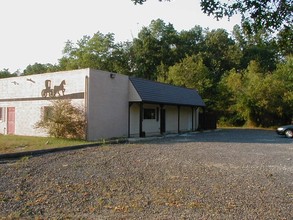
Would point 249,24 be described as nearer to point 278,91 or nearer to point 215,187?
point 215,187

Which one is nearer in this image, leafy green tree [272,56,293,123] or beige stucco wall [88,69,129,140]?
beige stucco wall [88,69,129,140]

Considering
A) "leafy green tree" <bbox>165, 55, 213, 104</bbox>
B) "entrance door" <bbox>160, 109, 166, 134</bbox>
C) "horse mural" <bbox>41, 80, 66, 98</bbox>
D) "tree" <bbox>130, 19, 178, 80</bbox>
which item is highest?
"tree" <bbox>130, 19, 178, 80</bbox>

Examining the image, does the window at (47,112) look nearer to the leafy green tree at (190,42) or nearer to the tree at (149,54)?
the tree at (149,54)

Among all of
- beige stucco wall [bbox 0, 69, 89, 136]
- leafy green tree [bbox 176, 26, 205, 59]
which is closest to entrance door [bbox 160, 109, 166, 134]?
beige stucco wall [bbox 0, 69, 89, 136]

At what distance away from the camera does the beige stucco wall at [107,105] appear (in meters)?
19.2

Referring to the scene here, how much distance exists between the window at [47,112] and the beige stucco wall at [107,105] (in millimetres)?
2748

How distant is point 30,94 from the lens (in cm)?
2253

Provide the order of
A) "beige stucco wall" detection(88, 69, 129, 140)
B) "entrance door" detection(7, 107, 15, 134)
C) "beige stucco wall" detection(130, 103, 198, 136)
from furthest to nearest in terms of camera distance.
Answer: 1. "entrance door" detection(7, 107, 15, 134)
2. "beige stucco wall" detection(130, 103, 198, 136)
3. "beige stucco wall" detection(88, 69, 129, 140)

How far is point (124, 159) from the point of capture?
11.8m

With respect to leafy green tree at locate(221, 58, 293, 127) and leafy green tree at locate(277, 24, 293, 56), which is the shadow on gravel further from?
leafy green tree at locate(277, 24, 293, 56)

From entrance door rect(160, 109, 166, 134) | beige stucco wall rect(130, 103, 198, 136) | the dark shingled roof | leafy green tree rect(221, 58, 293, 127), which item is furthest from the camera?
leafy green tree rect(221, 58, 293, 127)

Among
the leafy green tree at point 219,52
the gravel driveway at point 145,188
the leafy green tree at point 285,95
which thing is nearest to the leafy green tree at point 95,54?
the leafy green tree at point 219,52

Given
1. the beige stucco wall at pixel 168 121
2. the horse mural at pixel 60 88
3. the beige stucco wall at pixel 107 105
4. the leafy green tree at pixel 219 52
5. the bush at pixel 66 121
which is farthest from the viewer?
the leafy green tree at pixel 219 52

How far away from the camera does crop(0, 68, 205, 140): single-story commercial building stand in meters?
19.5
